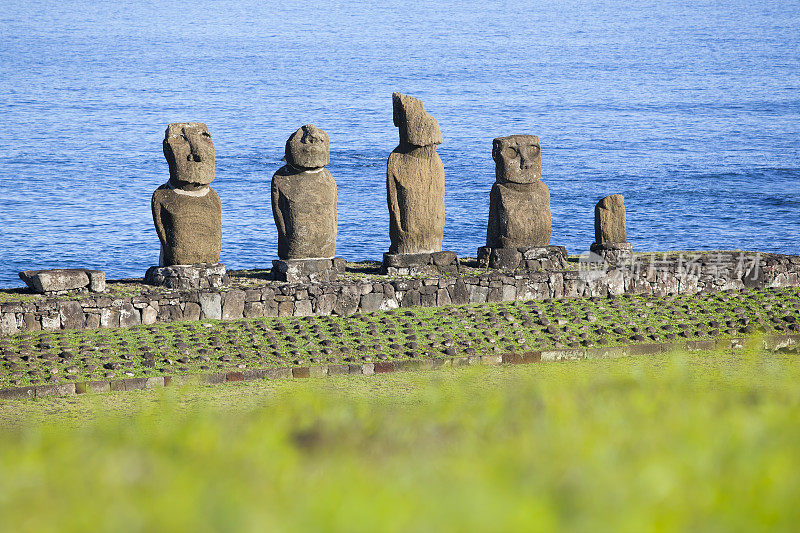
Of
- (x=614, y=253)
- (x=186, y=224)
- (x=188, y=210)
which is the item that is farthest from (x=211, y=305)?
(x=614, y=253)

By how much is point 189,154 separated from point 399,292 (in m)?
3.29

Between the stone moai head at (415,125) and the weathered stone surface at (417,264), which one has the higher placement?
the stone moai head at (415,125)

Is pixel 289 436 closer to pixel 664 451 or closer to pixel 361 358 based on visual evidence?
pixel 664 451

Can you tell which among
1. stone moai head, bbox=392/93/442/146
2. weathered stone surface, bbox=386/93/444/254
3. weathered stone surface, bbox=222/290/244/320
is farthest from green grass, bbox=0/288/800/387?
stone moai head, bbox=392/93/442/146

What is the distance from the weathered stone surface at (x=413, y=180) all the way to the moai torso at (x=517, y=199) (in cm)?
93

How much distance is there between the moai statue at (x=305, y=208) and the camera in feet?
49.0

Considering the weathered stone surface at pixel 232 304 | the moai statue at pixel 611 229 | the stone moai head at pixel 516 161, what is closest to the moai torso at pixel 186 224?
the weathered stone surface at pixel 232 304

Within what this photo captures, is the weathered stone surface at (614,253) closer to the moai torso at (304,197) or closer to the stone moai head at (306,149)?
the moai torso at (304,197)

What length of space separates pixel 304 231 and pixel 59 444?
9.80 m

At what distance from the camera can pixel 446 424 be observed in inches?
229

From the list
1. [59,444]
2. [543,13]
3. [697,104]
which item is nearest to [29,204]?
[59,444]

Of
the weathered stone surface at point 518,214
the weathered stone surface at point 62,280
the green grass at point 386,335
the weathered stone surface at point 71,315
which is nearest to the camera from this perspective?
the green grass at point 386,335

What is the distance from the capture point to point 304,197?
14961 millimetres

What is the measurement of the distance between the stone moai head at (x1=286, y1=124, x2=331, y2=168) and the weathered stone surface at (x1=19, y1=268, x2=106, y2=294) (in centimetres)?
296
